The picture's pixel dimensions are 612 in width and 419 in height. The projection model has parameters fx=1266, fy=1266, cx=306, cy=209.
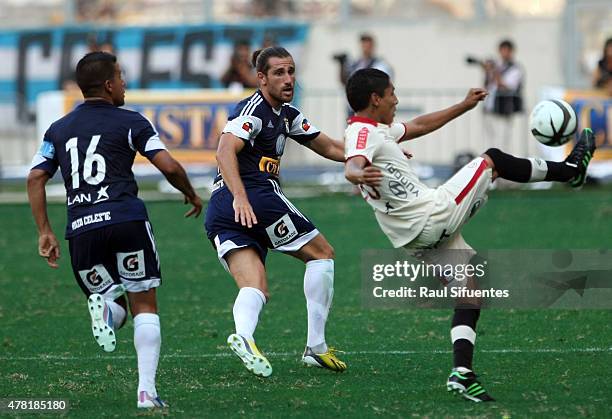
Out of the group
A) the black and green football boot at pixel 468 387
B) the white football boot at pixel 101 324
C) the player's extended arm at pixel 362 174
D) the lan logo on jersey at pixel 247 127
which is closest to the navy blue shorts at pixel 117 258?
the white football boot at pixel 101 324

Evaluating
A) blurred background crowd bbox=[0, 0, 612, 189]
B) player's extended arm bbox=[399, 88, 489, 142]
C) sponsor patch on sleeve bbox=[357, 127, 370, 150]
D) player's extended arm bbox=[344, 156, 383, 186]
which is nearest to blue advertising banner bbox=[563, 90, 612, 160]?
blurred background crowd bbox=[0, 0, 612, 189]

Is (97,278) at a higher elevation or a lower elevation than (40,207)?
lower

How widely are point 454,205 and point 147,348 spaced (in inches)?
75.9

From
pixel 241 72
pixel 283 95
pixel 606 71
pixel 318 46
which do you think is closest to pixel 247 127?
pixel 283 95

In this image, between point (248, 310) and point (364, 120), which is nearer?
point (364, 120)

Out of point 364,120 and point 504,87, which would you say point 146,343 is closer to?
point 364,120

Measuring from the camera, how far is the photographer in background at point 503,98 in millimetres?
20734

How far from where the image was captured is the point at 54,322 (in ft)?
34.2

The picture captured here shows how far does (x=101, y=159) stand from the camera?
7090 millimetres

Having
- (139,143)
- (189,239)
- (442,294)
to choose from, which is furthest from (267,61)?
(189,239)

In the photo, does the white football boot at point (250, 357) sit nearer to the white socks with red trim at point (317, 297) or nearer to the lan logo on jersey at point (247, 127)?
the white socks with red trim at point (317, 297)

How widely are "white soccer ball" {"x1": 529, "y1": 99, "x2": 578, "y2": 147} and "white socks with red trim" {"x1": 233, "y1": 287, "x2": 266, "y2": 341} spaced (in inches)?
81.8

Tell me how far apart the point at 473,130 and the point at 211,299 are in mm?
11844

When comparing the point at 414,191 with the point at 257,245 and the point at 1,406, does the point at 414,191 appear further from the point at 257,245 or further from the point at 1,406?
the point at 1,406
